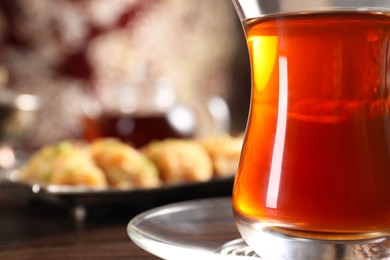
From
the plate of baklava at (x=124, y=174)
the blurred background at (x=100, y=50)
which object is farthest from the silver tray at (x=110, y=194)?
the blurred background at (x=100, y=50)

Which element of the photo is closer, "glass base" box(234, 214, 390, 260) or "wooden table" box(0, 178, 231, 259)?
"glass base" box(234, 214, 390, 260)

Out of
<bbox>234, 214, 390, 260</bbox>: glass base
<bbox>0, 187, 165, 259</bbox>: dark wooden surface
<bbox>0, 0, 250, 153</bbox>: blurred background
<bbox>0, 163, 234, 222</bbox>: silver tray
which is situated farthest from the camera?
<bbox>0, 0, 250, 153</bbox>: blurred background

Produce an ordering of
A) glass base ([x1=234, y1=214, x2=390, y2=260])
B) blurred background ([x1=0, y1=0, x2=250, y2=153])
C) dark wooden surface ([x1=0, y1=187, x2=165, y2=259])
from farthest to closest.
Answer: blurred background ([x1=0, y1=0, x2=250, y2=153]) < dark wooden surface ([x1=0, y1=187, x2=165, y2=259]) < glass base ([x1=234, y1=214, x2=390, y2=260])

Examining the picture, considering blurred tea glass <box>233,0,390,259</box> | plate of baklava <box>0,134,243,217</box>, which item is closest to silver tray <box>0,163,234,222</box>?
plate of baklava <box>0,134,243,217</box>

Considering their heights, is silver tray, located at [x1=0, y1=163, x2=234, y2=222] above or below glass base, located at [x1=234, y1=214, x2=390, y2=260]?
below

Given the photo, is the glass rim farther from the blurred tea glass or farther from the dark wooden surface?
the dark wooden surface

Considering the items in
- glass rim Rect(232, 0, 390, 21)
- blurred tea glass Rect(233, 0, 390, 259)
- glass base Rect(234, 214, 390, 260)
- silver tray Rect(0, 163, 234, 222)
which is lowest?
silver tray Rect(0, 163, 234, 222)

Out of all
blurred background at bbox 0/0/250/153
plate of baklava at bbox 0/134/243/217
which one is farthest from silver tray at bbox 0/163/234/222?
blurred background at bbox 0/0/250/153

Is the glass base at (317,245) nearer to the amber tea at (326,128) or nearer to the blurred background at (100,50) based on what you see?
the amber tea at (326,128)
